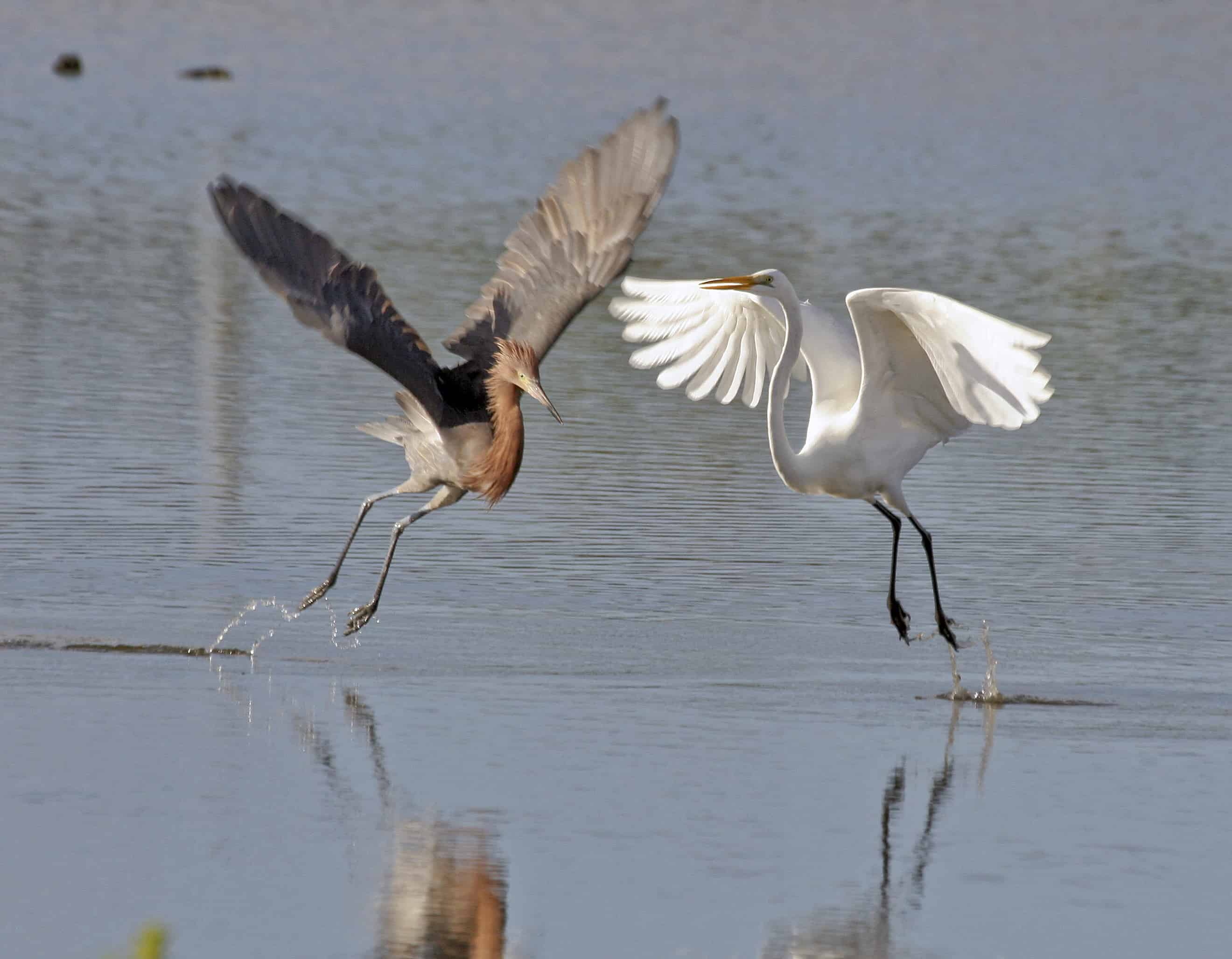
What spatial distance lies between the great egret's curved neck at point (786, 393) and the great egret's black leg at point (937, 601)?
1.74 feet

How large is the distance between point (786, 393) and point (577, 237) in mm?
1100

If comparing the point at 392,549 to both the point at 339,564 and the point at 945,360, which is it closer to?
the point at 339,564

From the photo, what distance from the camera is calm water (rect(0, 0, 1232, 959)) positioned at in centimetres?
605

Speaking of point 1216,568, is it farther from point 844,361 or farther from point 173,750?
point 173,750

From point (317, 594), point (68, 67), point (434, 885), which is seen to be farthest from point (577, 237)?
point (68, 67)

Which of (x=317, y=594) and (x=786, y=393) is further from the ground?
(x=786, y=393)

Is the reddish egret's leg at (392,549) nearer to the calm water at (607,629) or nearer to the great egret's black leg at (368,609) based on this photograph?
the great egret's black leg at (368,609)

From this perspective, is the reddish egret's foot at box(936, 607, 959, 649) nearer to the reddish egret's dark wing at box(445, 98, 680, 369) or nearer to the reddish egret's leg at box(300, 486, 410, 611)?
the reddish egret's dark wing at box(445, 98, 680, 369)

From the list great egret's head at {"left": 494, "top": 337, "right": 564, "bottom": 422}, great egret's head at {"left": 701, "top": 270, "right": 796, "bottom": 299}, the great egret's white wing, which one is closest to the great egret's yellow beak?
great egret's head at {"left": 701, "top": 270, "right": 796, "bottom": 299}

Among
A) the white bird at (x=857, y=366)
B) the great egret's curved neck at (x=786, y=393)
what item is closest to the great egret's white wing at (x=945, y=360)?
A: the white bird at (x=857, y=366)

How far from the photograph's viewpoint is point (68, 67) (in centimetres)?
4022

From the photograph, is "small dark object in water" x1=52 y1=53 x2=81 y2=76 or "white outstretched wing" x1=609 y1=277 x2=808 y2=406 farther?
"small dark object in water" x1=52 y1=53 x2=81 y2=76

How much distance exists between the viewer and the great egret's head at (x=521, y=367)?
8734 millimetres

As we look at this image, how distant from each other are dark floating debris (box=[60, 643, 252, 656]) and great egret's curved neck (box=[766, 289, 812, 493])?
2.24 m
